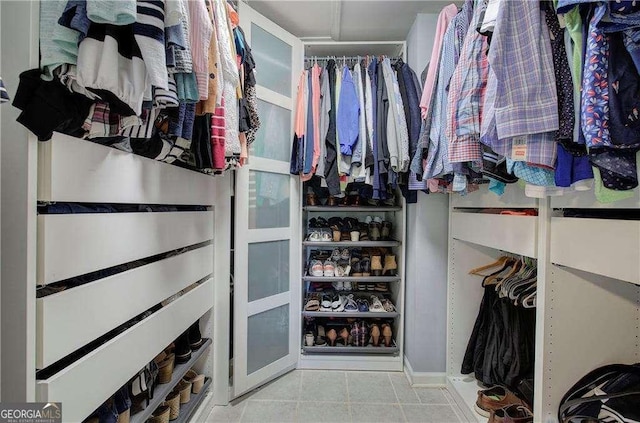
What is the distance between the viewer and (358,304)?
223 cm

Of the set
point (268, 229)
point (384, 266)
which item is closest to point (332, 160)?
point (268, 229)

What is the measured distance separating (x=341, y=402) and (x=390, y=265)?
892mm

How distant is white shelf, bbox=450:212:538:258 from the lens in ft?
3.78

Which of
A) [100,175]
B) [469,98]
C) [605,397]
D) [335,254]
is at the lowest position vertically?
[605,397]

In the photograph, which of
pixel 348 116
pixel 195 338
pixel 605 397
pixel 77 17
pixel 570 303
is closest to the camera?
pixel 77 17

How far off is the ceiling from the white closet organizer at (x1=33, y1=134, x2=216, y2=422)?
4.07 ft

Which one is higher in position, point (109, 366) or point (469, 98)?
point (469, 98)

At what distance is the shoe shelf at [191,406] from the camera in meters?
1.38

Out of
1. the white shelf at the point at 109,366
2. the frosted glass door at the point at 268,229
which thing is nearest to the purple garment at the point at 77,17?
the white shelf at the point at 109,366

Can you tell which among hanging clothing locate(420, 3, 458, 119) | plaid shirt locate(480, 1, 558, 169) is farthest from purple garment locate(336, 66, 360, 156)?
plaid shirt locate(480, 1, 558, 169)

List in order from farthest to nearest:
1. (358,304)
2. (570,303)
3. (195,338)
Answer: (358,304)
(195,338)
(570,303)

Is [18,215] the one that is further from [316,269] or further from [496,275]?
[496,275]

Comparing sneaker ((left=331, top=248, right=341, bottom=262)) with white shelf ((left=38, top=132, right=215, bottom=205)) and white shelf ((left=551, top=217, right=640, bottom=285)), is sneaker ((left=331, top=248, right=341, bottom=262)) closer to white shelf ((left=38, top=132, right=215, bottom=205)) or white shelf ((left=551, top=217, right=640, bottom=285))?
white shelf ((left=38, top=132, right=215, bottom=205))

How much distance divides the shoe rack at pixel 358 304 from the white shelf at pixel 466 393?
0.36m
